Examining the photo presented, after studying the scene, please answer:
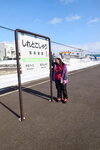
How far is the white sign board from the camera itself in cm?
370

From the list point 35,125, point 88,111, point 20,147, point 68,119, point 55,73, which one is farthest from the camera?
point 55,73

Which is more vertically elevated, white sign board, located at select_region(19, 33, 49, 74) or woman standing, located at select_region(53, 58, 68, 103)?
white sign board, located at select_region(19, 33, 49, 74)

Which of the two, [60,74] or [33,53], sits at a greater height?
[33,53]

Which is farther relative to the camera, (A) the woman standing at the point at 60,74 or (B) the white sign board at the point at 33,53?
(A) the woman standing at the point at 60,74

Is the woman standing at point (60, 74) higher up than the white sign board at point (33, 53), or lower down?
lower down

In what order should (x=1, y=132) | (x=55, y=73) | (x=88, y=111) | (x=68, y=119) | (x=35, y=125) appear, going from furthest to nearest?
(x=55, y=73) < (x=88, y=111) < (x=68, y=119) < (x=35, y=125) < (x=1, y=132)

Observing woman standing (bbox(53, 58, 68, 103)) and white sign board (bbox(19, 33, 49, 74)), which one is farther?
woman standing (bbox(53, 58, 68, 103))

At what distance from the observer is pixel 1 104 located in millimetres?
4852

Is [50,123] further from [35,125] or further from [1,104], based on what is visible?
[1,104]

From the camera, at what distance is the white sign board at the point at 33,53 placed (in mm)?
3699

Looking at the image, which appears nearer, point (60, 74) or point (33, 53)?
point (33, 53)

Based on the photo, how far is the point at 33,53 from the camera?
411 cm

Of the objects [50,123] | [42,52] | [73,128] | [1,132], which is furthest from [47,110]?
[42,52]

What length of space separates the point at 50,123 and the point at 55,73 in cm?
195
